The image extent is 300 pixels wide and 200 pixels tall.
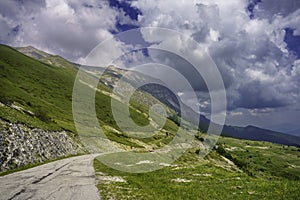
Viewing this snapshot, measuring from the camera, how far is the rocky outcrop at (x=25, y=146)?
39.3 m

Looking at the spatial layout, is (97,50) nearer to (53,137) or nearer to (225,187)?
(225,187)

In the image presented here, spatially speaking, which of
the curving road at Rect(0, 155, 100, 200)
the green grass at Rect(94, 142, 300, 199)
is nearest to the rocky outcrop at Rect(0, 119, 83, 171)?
the curving road at Rect(0, 155, 100, 200)

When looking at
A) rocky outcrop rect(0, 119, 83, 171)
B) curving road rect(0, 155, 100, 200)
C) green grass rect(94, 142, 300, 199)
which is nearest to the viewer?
curving road rect(0, 155, 100, 200)

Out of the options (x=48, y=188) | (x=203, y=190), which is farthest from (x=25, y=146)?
(x=203, y=190)

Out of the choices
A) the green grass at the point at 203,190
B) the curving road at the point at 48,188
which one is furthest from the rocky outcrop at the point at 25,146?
the green grass at the point at 203,190

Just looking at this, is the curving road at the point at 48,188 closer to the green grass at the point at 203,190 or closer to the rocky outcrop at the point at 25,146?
the green grass at the point at 203,190

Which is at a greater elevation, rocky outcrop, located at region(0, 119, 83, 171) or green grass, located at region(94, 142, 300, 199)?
green grass, located at region(94, 142, 300, 199)

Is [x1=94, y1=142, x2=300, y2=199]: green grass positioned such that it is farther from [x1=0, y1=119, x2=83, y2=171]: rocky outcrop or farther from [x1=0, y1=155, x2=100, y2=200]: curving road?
[x1=0, y1=119, x2=83, y2=171]: rocky outcrop

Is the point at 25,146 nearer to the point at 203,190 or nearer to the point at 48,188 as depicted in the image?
Answer: the point at 48,188

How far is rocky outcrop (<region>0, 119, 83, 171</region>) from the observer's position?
129 ft

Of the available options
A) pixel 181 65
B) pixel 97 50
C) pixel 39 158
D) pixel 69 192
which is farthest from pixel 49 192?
pixel 39 158

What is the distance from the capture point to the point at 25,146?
152ft

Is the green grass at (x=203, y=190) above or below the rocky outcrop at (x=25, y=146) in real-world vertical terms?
above

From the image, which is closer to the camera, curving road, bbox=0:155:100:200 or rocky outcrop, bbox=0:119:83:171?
curving road, bbox=0:155:100:200
